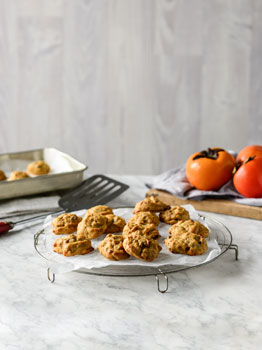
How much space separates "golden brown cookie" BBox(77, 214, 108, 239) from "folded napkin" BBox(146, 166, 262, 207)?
1.47 ft

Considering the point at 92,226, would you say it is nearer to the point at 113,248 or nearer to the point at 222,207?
the point at 113,248

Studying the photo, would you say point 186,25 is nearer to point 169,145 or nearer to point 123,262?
point 169,145

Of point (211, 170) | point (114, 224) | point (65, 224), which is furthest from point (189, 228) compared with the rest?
point (211, 170)

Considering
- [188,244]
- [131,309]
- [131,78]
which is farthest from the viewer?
[131,78]

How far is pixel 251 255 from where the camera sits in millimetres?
1163

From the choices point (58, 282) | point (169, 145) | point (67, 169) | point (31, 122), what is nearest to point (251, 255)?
point (58, 282)

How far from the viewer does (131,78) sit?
9.78ft

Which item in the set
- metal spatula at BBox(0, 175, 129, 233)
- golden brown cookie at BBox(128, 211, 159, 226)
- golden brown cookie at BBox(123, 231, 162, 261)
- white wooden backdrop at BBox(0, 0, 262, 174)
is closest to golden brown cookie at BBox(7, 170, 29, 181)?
metal spatula at BBox(0, 175, 129, 233)

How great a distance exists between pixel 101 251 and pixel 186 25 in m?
2.15

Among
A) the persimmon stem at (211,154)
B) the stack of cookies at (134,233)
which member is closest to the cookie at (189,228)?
the stack of cookies at (134,233)

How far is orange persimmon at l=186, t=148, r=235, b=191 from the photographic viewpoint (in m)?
1.53

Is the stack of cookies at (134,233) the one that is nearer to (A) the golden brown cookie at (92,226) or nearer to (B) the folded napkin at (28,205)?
(A) the golden brown cookie at (92,226)

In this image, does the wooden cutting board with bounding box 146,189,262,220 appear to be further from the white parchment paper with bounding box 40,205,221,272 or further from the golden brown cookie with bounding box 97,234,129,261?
the golden brown cookie with bounding box 97,234,129,261

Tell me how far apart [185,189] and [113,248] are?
0.59 metres
